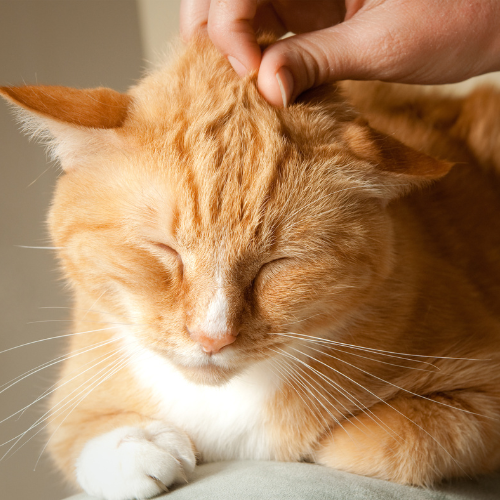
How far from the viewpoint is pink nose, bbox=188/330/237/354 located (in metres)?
0.96

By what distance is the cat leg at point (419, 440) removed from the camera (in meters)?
1.13

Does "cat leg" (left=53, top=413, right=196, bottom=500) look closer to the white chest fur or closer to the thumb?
the white chest fur

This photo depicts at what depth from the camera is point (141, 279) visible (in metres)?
1.03

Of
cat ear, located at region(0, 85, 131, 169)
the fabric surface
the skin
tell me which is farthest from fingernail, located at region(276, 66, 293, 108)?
the fabric surface

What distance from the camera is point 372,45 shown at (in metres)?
1.18

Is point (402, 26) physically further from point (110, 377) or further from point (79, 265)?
point (110, 377)

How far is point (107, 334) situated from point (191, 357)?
38 cm

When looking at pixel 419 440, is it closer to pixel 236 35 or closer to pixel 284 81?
pixel 284 81

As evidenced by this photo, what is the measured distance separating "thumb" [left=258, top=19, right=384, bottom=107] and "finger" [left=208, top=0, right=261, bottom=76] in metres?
0.03

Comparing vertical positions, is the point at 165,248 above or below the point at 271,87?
below

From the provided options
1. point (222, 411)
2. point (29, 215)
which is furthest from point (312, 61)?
point (29, 215)

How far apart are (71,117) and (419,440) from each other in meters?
0.93

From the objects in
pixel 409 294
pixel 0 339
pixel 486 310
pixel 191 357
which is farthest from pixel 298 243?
pixel 0 339

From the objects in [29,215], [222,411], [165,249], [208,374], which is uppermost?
[29,215]
